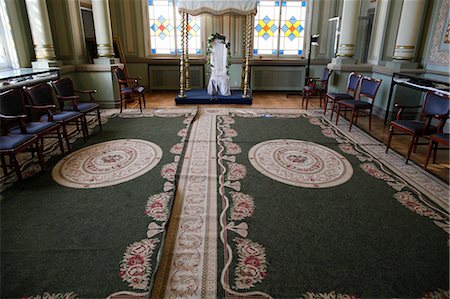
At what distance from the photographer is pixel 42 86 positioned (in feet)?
14.3

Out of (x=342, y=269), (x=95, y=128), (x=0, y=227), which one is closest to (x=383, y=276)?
(x=342, y=269)

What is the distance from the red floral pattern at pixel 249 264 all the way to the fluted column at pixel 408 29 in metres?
5.03

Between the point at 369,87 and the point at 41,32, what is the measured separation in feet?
19.8

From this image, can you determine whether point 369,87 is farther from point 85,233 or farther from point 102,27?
point 102,27

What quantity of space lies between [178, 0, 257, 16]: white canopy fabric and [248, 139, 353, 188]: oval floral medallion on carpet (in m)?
3.63

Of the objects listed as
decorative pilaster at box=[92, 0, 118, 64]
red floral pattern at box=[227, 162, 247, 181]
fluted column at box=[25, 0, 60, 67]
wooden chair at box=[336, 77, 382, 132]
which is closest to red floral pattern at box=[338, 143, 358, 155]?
wooden chair at box=[336, 77, 382, 132]

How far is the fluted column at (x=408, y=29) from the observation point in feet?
17.0

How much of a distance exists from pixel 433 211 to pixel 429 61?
3.77 meters

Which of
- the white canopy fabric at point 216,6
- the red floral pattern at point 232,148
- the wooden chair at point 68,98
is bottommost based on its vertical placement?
the red floral pattern at point 232,148

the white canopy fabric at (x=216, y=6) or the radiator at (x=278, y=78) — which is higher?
the white canopy fabric at (x=216, y=6)

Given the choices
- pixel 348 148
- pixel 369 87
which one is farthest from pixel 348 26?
pixel 348 148

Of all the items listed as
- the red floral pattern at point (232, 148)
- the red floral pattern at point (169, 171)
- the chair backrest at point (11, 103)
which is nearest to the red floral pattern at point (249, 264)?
the red floral pattern at point (169, 171)

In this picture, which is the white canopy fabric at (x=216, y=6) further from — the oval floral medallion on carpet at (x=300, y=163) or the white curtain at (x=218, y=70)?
the oval floral medallion on carpet at (x=300, y=163)

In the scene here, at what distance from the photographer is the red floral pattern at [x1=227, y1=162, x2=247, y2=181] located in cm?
335
